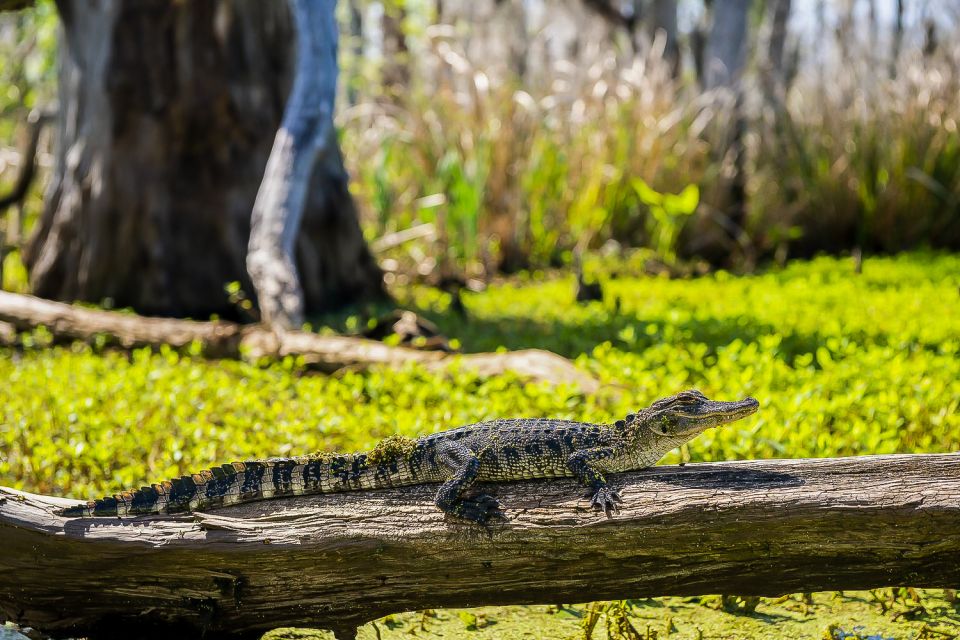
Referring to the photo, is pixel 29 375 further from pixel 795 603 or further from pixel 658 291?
pixel 658 291

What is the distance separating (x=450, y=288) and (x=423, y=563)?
7.94 m

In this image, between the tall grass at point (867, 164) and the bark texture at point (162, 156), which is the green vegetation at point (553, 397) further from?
the tall grass at point (867, 164)

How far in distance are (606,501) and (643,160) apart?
9.64 m

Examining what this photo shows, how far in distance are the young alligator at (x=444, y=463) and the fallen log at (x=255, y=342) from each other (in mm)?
2266

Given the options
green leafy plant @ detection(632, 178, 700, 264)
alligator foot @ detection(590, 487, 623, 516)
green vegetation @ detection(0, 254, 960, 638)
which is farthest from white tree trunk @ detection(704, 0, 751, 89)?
alligator foot @ detection(590, 487, 623, 516)

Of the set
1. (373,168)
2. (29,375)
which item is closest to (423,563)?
(29,375)

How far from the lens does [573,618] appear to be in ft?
13.5

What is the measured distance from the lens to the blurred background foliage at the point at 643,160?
12.4m

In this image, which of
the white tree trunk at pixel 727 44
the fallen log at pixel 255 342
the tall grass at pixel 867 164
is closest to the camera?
the fallen log at pixel 255 342

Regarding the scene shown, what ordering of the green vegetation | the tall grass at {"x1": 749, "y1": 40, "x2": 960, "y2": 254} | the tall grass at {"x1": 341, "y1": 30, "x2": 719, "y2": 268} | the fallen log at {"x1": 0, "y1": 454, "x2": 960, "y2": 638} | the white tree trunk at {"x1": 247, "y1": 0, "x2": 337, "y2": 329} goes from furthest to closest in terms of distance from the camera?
the tall grass at {"x1": 749, "y1": 40, "x2": 960, "y2": 254}
the tall grass at {"x1": 341, "y1": 30, "x2": 719, "y2": 268}
the white tree trunk at {"x1": 247, "y1": 0, "x2": 337, "y2": 329}
the green vegetation
the fallen log at {"x1": 0, "y1": 454, "x2": 960, "y2": 638}

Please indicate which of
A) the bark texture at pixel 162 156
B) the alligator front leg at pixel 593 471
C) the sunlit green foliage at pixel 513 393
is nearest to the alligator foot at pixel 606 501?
the alligator front leg at pixel 593 471

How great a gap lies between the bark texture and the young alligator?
6289 millimetres

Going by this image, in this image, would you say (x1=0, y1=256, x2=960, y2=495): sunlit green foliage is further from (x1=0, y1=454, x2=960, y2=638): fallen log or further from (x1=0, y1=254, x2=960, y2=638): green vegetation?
(x1=0, y1=454, x2=960, y2=638): fallen log

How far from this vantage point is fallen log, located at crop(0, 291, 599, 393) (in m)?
6.55
